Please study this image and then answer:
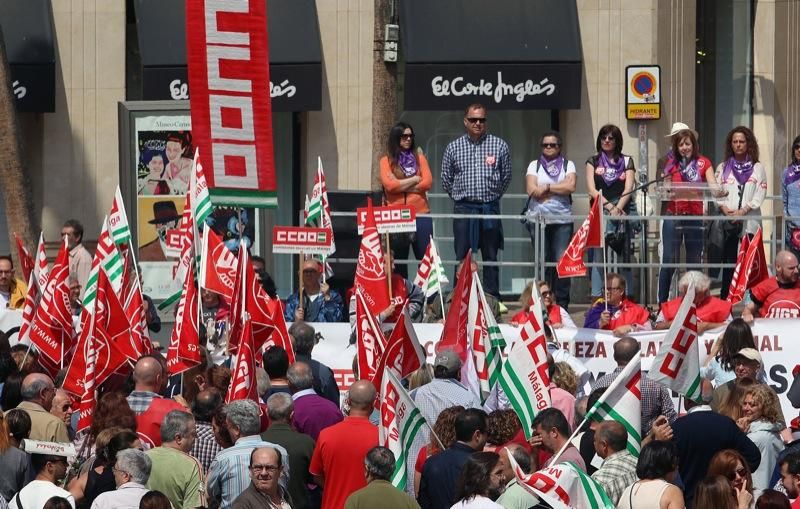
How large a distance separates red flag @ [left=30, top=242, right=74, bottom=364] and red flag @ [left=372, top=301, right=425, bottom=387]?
Answer: 10.5 feet

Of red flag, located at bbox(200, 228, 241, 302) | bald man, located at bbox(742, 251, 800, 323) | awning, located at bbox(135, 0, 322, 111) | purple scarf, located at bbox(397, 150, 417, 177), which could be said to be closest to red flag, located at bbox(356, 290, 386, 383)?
red flag, located at bbox(200, 228, 241, 302)

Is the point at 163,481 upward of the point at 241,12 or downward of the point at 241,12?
downward

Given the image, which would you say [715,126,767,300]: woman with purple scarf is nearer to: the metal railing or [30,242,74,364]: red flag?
the metal railing

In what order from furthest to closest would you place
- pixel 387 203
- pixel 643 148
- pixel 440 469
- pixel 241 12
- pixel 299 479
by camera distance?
pixel 643 148
pixel 387 203
pixel 241 12
pixel 299 479
pixel 440 469

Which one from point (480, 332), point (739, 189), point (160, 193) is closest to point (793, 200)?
point (739, 189)

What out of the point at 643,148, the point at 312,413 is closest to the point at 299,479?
the point at 312,413

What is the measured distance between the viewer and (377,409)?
12633mm

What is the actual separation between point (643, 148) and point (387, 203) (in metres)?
4.88

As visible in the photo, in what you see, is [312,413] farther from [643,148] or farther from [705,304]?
[643,148]

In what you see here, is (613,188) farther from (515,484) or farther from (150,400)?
(515,484)

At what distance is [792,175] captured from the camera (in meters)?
17.8

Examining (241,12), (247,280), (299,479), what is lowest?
(299,479)

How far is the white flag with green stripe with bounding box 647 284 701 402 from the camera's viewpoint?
12.5 meters

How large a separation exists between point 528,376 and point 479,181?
6.38m
